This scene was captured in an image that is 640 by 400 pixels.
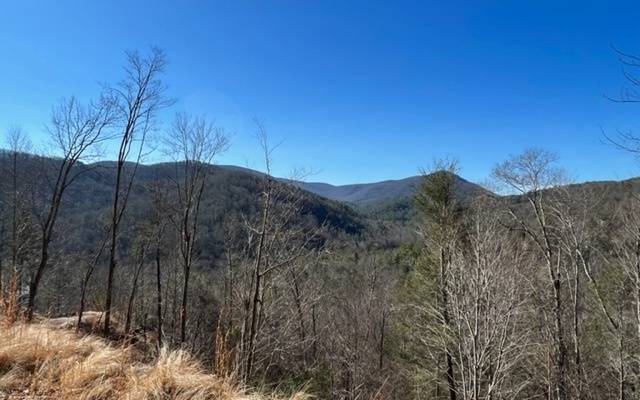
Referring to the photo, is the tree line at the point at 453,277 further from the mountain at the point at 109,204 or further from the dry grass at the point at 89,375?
the dry grass at the point at 89,375

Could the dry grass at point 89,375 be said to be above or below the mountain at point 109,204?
below

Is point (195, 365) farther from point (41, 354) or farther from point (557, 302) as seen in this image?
point (557, 302)

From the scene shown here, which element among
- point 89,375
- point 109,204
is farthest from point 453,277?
point 109,204

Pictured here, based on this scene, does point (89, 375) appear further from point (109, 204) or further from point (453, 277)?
point (109, 204)

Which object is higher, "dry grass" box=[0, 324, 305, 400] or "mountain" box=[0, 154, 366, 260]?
"mountain" box=[0, 154, 366, 260]

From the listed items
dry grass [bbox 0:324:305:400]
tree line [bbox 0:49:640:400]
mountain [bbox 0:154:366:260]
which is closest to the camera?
dry grass [bbox 0:324:305:400]

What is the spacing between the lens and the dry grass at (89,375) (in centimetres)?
279

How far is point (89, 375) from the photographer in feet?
9.64

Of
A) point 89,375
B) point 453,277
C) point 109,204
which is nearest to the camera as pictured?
point 89,375

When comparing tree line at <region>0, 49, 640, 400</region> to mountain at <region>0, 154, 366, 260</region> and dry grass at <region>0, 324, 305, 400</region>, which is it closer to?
mountain at <region>0, 154, 366, 260</region>

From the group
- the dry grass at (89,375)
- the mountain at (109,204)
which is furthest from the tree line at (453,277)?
the dry grass at (89,375)

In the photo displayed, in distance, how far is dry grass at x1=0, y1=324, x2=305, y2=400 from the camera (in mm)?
2795

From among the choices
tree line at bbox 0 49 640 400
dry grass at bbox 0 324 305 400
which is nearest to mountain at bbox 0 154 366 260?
tree line at bbox 0 49 640 400

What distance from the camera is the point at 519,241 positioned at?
14945 millimetres
